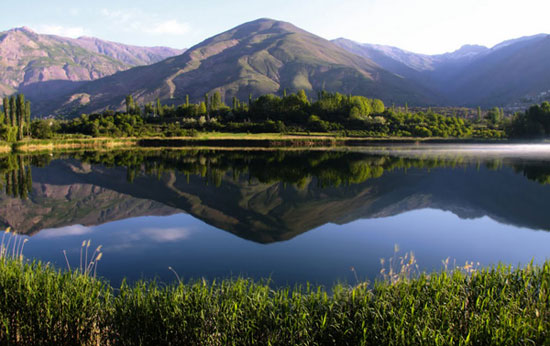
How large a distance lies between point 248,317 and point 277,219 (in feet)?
46.3

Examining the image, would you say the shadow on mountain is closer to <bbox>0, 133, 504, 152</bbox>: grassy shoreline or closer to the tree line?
<bbox>0, 133, 504, 152</bbox>: grassy shoreline

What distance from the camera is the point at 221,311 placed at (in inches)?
313

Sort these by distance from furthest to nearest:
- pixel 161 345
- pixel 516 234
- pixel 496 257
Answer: pixel 516 234
pixel 496 257
pixel 161 345

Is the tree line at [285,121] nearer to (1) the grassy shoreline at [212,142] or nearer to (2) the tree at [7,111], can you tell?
(1) the grassy shoreline at [212,142]

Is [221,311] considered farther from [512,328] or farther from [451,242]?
[451,242]

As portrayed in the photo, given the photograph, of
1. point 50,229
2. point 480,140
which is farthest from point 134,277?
point 480,140

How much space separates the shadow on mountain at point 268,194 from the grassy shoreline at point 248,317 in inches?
371

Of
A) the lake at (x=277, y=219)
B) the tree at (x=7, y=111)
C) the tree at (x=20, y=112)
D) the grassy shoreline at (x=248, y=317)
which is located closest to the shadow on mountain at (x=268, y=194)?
the lake at (x=277, y=219)

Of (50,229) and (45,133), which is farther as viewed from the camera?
(45,133)

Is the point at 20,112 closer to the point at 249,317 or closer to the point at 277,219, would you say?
the point at 277,219

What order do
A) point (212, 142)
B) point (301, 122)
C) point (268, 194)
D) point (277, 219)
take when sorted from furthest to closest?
point (301, 122) < point (212, 142) < point (268, 194) < point (277, 219)

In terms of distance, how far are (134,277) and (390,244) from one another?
34.6ft

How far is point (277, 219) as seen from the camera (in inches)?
869

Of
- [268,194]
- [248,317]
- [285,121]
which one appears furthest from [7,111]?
[248,317]
